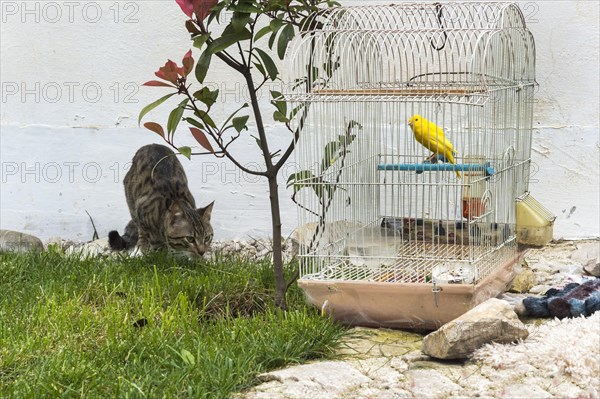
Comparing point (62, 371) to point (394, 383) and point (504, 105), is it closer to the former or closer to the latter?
point (394, 383)

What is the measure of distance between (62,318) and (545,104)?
3.41 metres

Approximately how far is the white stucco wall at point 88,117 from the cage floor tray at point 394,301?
2.09 meters

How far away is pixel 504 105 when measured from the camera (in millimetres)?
4961

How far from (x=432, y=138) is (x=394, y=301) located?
912 mm

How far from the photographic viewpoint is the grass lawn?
3547mm

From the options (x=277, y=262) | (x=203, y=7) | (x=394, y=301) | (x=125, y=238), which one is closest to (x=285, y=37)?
(x=203, y=7)

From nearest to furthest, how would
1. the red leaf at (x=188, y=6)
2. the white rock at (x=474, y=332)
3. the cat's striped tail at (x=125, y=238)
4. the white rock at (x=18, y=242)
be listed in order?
the white rock at (x=474, y=332), the red leaf at (x=188, y=6), the cat's striped tail at (x=125, y=238), the white rock at (x=18, y=242)

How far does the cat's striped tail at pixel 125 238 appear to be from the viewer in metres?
6.22

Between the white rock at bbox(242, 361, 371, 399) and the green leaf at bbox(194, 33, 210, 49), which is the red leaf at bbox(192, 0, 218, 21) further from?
the white rock at bbox(242, 361, 371, 399)

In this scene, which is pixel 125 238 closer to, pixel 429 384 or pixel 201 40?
pixel 201 40

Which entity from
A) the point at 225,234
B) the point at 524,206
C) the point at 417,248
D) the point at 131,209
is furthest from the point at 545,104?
the point at 131,209

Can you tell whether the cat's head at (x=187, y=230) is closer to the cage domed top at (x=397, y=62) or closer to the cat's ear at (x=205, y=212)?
the cat's ear at (x=205, y=212)

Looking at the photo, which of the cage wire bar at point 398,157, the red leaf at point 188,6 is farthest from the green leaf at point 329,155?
the red leaf at point 188,6

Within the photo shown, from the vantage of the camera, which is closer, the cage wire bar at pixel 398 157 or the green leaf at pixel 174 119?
the green leaf at pixel 174 119
